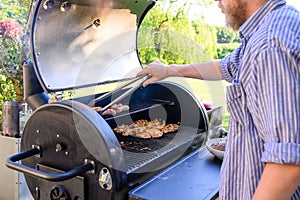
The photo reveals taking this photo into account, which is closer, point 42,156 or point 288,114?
point 288,114

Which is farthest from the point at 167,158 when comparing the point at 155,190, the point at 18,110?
the point at 18,110

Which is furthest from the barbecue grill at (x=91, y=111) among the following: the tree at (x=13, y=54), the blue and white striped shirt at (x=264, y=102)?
the tree at (x=13, y=54)

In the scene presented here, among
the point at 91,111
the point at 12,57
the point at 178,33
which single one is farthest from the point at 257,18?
the point at 178,33

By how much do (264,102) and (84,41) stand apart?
149 cm

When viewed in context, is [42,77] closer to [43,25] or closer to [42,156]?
[43,25]

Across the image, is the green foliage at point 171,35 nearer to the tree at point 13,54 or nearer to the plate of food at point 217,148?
the tree at point 13,54

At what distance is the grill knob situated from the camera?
59.2 inches

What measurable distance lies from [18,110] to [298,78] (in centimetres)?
200

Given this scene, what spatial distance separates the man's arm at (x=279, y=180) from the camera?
858 millimetres

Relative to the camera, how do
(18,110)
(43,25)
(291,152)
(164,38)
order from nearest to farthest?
(291,152), (43,25), (18,110), (164,38)

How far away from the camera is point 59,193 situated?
153 centimetres

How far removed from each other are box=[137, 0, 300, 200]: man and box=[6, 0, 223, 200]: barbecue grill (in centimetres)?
54

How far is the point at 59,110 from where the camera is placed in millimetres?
1489

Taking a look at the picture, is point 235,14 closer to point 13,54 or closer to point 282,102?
point 282,102
